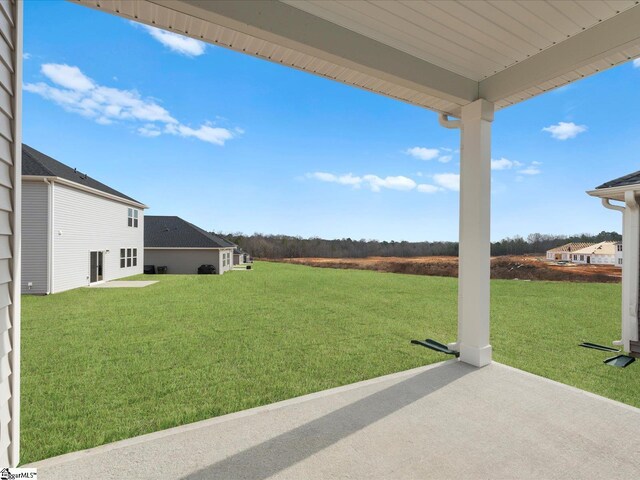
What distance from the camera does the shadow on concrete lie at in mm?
1896

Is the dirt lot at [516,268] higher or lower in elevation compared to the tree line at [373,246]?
lower

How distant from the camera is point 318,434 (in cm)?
227

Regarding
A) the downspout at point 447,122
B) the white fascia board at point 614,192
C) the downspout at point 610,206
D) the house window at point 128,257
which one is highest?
the downspout at point 447,122

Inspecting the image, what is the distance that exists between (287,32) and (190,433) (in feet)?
9.77

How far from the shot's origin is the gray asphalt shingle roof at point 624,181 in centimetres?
437

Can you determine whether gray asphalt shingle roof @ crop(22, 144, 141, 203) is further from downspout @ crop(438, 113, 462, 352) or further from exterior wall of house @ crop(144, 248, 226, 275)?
downspout @ crop(438, 113, 462, 352)

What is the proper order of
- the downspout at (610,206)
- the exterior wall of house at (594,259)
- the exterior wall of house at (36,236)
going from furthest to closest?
the exterior wall of house at (36,236)
the exterior wall of house at (594,259)
the downspout at (610,206)

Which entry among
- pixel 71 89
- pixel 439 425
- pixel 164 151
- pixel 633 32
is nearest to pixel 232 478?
pixel 439 425

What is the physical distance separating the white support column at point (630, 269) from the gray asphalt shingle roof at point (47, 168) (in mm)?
14912

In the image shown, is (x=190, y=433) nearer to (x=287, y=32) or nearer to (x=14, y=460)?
(x=14, y=460)

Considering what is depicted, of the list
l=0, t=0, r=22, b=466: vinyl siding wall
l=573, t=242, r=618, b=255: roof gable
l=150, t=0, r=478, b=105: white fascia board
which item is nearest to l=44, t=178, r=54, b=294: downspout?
l=0, t=0, r=22, b=466: vinyl siding wall

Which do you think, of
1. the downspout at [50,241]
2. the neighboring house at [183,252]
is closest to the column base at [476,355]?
the downspout at [50,241]

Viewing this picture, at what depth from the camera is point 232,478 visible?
1.82 m

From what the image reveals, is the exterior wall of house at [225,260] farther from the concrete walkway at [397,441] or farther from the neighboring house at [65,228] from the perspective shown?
the concrete walkway at [397,441]
